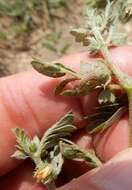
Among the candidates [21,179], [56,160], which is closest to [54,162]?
[56,160]

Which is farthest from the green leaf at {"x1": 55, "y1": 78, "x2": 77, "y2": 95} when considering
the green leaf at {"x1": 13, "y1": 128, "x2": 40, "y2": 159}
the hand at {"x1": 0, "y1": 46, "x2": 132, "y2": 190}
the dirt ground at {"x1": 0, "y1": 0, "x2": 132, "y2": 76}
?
the dirt ground at {"x1": 0, "y1": 0, "x2": 132, "y2": 76}

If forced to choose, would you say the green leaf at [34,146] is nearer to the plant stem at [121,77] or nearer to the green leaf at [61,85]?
the green leaf at [61,85]

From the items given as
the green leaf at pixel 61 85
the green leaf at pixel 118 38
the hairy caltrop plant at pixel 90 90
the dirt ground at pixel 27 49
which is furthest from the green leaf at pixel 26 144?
the dirt ground at pixel 27 49

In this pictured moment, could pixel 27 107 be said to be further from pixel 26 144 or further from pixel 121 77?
pixel 121 77

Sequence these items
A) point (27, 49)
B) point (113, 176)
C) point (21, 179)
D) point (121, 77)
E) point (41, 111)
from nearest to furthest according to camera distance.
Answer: point (113, 176) → point (121, 77) → point (41, 111) → point (21, 179) → point (27, 49)

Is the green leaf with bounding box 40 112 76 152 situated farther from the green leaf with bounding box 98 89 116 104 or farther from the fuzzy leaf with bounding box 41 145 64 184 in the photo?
the green leaf with bounding box 98 89 116 104

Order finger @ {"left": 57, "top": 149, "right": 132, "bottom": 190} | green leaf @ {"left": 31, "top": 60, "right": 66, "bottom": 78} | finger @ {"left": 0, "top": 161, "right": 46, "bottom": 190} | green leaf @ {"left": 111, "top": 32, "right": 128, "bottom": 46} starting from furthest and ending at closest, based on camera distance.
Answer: finger @ {"left": 0, "top": 161, "right": 46, "bottom": 190} < green leaf @ {"left": 111, "top": 32, "right": 128, "bottom": 46} < green leaf @ {"left": 31, "top": 60, "right": 66, "bottom": 78} < finger @ {"left": 57, "top": 149, "right": 132, "bottom": 190}
